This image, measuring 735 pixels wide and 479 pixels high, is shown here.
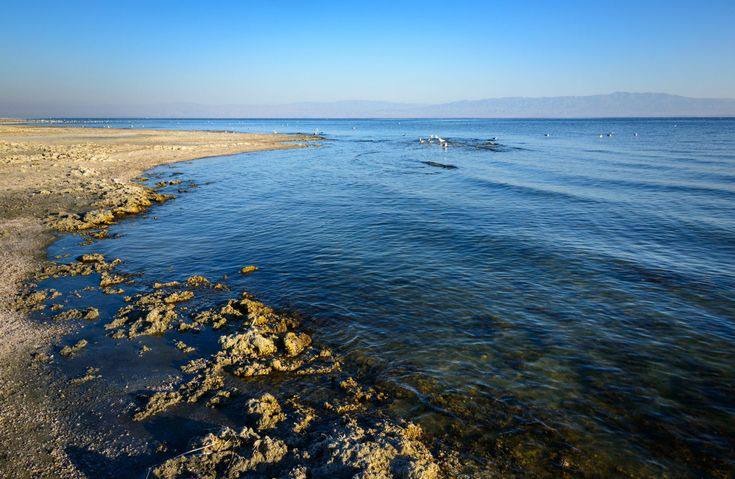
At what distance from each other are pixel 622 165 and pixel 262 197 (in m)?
45.2

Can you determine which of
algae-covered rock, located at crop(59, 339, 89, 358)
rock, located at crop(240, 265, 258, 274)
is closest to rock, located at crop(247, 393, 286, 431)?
algae-covered rock, located at crop(59, 339, 89, 358)

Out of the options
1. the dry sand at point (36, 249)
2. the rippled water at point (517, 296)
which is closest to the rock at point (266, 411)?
the rippled water at point (517, 296)

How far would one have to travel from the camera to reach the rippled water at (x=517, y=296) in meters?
8.33

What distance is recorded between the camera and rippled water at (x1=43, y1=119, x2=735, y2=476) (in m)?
8.33

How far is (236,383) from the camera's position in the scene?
30.7 feet

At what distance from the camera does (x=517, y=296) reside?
14281 mm

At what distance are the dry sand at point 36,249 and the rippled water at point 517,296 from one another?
2.48 meters

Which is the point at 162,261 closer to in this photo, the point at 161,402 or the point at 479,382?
the point at 161,402

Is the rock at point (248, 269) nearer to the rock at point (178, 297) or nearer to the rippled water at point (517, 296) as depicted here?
the rippled water at point (517, 296)

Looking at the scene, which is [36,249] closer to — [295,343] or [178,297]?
[178,297]

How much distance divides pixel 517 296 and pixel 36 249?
21818mm

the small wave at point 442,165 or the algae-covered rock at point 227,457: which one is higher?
the small wave at point 442,165

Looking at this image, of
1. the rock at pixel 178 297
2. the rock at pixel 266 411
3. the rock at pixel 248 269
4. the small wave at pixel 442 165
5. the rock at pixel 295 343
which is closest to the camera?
the rock at pixel 266 411

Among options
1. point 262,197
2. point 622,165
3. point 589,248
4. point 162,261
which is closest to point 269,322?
point 162,261
